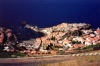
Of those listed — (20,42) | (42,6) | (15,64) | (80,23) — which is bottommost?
(15,64)

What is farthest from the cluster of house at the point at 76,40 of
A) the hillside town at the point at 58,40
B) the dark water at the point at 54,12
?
the dark water at the point at 54,12

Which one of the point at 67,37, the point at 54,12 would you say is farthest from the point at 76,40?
the point at 54,12

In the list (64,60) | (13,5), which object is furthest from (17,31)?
(64,60)

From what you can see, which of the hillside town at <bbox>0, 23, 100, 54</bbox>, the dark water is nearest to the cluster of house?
the hillside town at <bbox>0, 23, 100, 54</bbox>

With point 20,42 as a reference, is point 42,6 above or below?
above

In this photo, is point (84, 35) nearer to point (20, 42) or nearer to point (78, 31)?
point (78, 31)

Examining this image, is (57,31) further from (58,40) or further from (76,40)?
(76,40)
